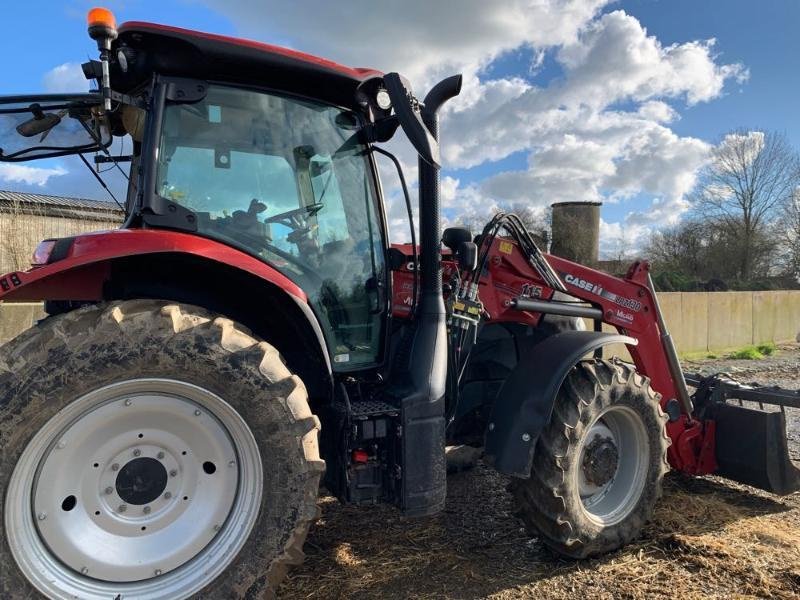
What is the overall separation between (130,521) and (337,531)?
155 cm

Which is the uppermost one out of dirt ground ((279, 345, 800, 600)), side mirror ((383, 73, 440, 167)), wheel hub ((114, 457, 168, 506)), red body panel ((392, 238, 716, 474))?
side mirror ((383, 73, 440, 167))

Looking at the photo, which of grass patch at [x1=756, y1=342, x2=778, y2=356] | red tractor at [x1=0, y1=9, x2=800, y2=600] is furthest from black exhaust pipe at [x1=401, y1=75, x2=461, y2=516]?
grass patch at [x1=756, y1=342, x2=778, y2=356]

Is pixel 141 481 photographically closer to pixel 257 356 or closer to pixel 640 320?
pixel 257 356

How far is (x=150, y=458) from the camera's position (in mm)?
2426

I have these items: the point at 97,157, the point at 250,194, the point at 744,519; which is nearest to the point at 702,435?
the point at 744,519

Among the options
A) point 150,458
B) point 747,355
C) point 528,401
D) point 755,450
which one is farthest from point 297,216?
point 747,355

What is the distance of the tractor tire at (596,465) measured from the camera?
126 inches

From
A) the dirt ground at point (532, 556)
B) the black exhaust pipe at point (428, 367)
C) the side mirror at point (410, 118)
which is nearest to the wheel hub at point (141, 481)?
the dirt ground at point (532, 556)

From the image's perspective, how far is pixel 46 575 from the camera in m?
2.18

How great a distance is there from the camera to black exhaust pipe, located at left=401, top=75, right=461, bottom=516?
290 cm

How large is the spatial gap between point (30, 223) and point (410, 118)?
39.7 ft

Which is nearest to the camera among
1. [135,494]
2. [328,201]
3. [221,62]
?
[135,494]

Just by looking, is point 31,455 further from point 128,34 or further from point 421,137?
point 421,137

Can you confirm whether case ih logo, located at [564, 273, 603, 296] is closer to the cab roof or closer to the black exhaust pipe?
the black exhaust pipe
